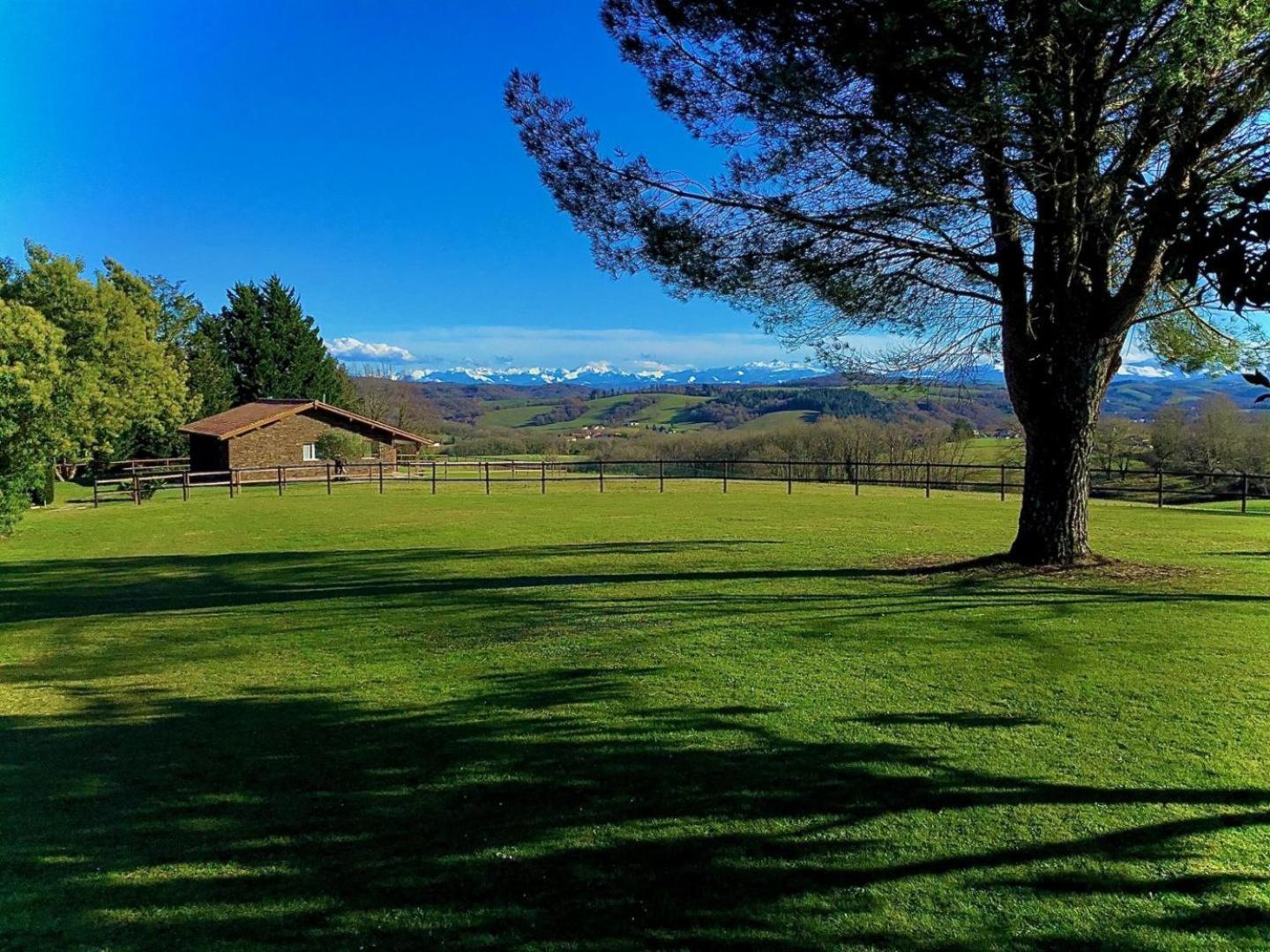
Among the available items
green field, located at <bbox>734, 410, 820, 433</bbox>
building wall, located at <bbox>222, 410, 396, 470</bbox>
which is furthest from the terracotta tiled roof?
green field, located at <bbox>734, 410, 820, 433</bbox>

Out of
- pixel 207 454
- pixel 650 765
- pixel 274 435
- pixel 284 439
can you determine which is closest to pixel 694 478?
pixel 284 439

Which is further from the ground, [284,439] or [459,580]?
[284,439]

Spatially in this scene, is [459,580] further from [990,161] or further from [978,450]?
[978,450]

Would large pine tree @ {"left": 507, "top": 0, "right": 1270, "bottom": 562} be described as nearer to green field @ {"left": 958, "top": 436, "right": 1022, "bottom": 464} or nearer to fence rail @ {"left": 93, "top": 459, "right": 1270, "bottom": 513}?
fence rail @ {"left": 93, "top": 459, "right": 1270, "bottom": 513}

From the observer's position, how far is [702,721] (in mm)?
4980

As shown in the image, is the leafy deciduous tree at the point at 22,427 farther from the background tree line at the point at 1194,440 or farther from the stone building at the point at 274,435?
the background tree line at the point at 1194,440

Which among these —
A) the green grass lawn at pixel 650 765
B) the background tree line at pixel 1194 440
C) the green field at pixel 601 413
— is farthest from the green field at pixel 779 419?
the green grass lawn at pixel 650 765

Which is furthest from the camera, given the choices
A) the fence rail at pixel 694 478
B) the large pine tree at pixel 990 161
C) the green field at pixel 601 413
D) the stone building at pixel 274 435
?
the green field at pixel 601 413

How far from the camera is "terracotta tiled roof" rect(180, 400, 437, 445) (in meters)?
39.2

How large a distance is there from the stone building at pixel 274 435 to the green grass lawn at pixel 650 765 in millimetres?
31929

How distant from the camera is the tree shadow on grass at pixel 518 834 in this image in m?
2.90

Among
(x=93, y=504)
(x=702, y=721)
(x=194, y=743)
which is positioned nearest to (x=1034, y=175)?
(x=702, y=721)

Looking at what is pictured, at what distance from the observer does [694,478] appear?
35.5m

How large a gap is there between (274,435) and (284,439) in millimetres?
539
